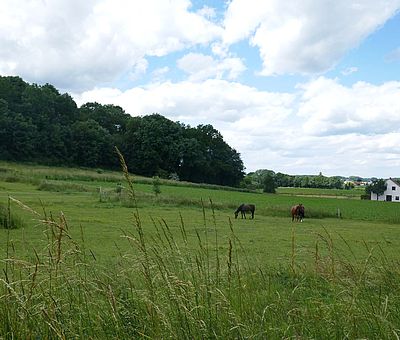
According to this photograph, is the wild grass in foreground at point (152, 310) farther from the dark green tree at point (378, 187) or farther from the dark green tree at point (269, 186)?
the dark green tree at point (378, 187)

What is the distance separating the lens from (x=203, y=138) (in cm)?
10731

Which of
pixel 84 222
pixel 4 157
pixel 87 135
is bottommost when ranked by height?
pixel 84 222

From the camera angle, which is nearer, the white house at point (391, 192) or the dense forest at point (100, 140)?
the dense forest at point (100, 140)

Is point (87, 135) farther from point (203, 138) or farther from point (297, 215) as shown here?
point (297, 215)

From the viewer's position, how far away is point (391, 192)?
330ft

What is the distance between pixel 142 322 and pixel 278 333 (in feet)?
3.74

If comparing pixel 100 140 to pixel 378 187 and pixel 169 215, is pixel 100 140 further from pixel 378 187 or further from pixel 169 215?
pixel 169 215

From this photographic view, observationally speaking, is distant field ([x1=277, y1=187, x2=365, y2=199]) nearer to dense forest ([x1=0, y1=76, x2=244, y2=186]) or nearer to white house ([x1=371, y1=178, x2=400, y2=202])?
white house ([x1=371, y1=178, x2=400, y2=202])

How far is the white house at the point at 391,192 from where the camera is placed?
→ 99.4 metres

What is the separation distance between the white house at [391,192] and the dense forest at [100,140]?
3261 cm

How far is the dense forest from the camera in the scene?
265 feet

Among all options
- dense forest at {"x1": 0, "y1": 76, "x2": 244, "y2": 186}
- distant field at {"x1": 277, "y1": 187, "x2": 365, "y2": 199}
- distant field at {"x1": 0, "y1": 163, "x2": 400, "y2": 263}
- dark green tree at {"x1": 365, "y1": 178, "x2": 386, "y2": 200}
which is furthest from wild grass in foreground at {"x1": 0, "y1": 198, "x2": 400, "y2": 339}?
dark green tree at {"x1": 365, "y1": 178, "x2": 386, "y2": 200}

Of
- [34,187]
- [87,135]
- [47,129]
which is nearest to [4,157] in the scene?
[47,129]

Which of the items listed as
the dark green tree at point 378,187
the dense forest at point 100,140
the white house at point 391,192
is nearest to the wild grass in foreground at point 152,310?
the dense forest at point 100,140
